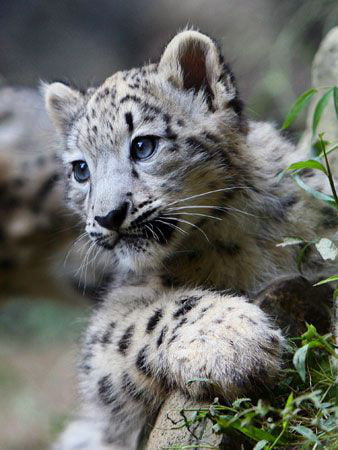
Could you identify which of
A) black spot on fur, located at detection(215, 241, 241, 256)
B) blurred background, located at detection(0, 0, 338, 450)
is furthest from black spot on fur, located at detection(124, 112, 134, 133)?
blurred background, located at detection(0, 0, 338, 450)

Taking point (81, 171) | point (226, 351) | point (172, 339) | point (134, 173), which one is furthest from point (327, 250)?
point (81, 171)

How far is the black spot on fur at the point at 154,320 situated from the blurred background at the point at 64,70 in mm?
2730

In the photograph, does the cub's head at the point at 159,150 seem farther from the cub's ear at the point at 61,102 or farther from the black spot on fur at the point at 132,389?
the black spot on fur at the point at 132,389

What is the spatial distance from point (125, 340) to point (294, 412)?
1.09 m

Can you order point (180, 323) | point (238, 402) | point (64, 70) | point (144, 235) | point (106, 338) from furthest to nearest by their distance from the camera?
1. point (64, 70)
2. point (106, 338)
3. point (144, 235)
4. point (180, 323)
5. point (238, 402)

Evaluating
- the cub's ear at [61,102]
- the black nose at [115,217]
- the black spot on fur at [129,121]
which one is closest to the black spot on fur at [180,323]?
the black nose at [115,217]

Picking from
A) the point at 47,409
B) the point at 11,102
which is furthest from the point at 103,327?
the point at 47,409

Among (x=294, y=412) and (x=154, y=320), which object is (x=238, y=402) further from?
(x=154, y=320)

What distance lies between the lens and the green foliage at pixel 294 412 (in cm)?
189

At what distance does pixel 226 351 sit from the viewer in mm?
2242

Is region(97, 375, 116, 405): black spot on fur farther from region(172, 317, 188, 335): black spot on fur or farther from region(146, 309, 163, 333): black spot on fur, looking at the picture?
region(172, 317, 188, 335): black spot on fur

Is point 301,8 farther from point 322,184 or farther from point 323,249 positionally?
point 323,249

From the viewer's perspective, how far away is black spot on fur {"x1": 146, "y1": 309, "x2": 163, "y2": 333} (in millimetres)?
2679

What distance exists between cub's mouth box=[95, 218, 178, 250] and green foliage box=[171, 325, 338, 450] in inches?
26.9
